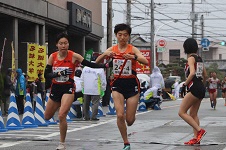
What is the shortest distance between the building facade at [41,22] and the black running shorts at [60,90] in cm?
1397

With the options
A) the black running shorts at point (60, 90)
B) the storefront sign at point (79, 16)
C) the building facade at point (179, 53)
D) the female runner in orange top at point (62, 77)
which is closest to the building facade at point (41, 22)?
the storefront sign at point (79, 16)

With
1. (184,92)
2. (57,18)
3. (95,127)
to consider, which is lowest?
(95,127)

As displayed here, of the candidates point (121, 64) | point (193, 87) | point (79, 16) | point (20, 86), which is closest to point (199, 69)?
point (193, 87)

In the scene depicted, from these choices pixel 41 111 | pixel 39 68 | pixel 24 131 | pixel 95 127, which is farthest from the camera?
pixel 39 68

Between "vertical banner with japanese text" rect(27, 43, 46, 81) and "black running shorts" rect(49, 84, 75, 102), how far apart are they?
598 inches

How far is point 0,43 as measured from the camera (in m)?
27.2

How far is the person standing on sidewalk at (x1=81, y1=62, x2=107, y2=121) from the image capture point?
18.9 meters

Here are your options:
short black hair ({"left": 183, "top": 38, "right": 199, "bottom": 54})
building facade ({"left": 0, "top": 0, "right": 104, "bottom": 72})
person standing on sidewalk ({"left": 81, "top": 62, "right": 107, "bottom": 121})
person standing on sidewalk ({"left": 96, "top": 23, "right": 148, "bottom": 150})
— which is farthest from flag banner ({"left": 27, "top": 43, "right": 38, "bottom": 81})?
person standing on sidewalk ({"left": 96, "top": 23, "right": 148, "bottom": 150})

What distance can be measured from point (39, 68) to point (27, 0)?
10.7ft

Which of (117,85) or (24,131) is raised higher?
(117,85)

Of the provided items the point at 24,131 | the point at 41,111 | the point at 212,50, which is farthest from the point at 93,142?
the point at 212,50

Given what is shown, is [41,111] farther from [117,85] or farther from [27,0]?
[27,0]

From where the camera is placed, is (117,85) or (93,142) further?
(93,142)

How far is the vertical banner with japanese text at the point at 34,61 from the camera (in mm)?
25891
